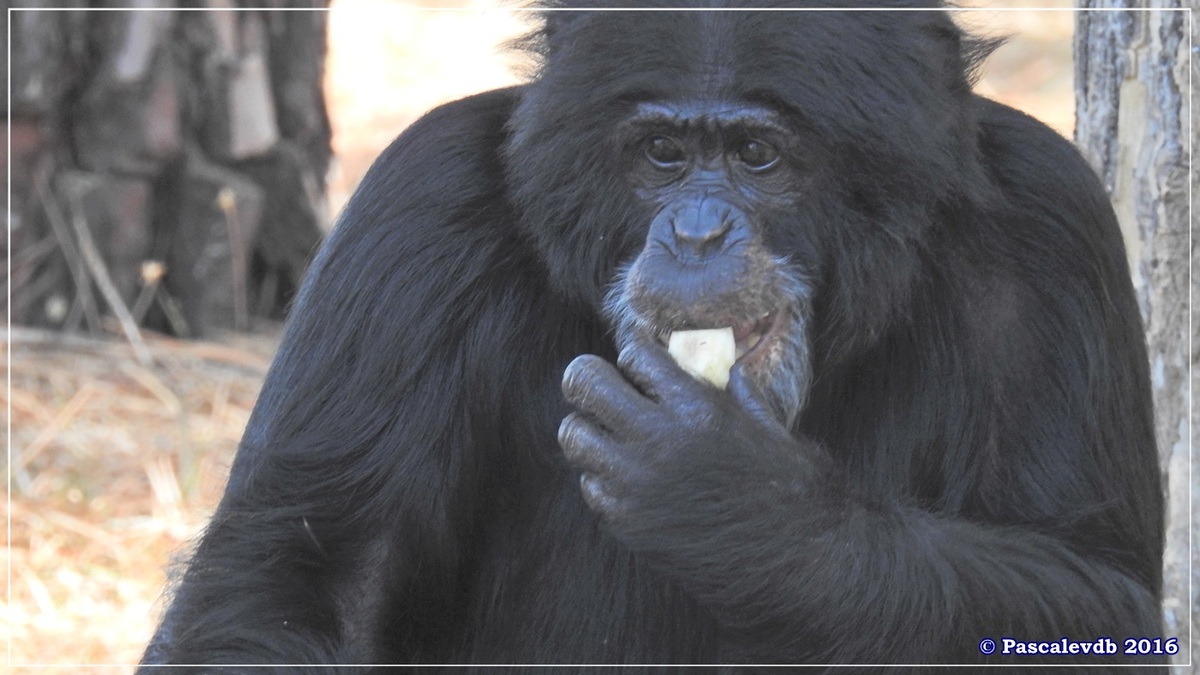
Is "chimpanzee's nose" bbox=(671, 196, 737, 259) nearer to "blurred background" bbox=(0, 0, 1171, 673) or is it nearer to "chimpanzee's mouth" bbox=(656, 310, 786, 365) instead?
"chimpanzee's mouth" bbox=(656, 310, 786, 365)

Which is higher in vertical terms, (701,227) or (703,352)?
(701,227)

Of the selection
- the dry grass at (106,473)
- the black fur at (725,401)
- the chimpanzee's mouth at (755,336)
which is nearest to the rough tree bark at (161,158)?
the dry grass at (106,473)

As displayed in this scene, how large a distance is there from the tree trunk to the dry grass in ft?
10.1

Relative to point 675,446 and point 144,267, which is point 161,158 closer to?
point 144,267

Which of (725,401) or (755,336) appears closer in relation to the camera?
(725,401)

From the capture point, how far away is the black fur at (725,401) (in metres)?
3.54

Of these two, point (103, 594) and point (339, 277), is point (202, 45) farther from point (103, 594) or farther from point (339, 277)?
point (339, 277)

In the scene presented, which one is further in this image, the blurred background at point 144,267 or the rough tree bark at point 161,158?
the rough tree bark at point 161,158

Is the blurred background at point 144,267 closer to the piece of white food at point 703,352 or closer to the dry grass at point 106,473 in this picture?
the dry grass at point 106,473

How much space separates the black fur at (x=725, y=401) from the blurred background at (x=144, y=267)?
91.1 inches

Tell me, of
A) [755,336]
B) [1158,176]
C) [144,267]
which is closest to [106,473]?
[144,267]

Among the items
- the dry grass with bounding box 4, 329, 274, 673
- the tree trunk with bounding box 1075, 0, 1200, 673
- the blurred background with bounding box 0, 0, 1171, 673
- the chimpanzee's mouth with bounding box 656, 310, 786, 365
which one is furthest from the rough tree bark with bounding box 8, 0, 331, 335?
the chimpanzee's mouth with bounding box 656, 310, 786, 365

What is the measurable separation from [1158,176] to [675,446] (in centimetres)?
210

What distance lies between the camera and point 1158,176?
4.64 metres
